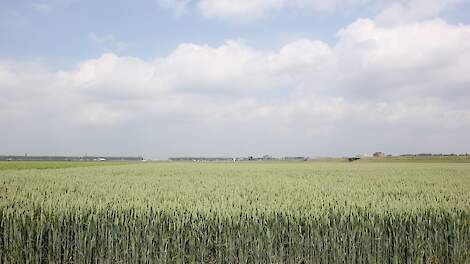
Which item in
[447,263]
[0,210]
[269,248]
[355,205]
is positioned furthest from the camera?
[355,205]

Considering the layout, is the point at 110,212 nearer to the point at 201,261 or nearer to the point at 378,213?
the point at 201,261

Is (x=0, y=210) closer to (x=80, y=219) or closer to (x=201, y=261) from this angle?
(x=80, y=219)

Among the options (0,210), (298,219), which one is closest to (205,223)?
(298,219)

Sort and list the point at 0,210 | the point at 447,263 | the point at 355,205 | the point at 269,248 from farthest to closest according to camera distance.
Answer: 1. the point at 355,205
2. the point at 0,210
3. the point at 447,263
4. the point at 269,248

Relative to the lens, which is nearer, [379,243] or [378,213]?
[379,243]

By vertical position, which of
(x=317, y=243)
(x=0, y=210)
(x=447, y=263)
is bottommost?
(x=447, y=263)

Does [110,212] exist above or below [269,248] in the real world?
above

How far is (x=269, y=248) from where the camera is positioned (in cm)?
684

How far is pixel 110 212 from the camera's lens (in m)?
7.51

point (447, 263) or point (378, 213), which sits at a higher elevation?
point (378, 213)

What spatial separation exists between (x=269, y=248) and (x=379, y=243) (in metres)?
2.06

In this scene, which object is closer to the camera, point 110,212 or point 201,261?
point 201,261

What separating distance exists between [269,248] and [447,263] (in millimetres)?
3471

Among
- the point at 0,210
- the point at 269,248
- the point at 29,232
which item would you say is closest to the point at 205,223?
the point at 269,248
